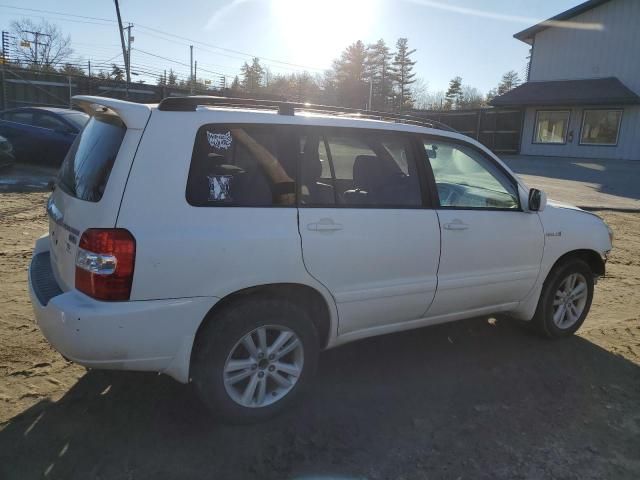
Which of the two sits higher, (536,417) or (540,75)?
(540,75)

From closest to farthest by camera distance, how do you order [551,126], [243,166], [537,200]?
1. [243,166]
2. [537,200]
3. [551,126]

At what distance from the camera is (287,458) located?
2.70 meters

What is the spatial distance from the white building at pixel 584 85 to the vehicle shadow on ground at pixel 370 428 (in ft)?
74.8

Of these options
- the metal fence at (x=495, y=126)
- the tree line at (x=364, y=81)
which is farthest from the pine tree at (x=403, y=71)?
the metal fence at (x=495, y=126)

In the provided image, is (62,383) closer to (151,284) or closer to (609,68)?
(151,284)

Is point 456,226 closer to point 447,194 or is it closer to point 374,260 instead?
point 447,194

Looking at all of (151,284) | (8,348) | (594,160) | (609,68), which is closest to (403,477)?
(151,284)

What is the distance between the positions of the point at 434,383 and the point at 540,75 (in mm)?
27469

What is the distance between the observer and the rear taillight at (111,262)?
2.44 meters

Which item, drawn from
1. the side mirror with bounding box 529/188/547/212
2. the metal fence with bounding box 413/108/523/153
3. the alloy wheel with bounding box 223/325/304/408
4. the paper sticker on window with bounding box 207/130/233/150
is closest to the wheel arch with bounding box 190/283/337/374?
the alloy wheel with bounding box 223/325/304/408

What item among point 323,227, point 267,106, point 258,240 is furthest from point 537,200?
point 258,240

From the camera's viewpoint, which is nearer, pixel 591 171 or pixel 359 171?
pixel 359 171

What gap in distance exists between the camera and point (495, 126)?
27.4 metres

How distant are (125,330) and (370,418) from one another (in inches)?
61.3
